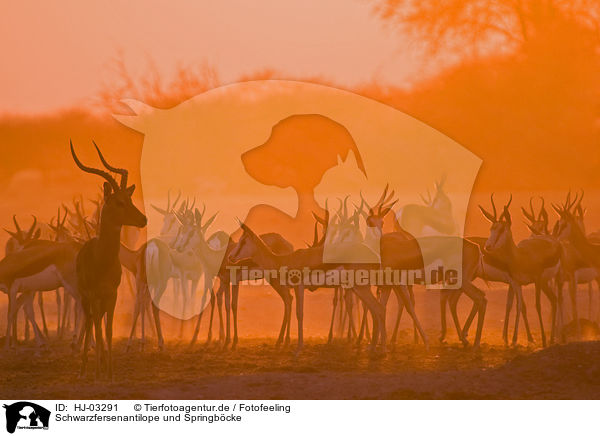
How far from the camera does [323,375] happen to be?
498 inches

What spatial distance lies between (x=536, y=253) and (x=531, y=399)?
4.46 metres

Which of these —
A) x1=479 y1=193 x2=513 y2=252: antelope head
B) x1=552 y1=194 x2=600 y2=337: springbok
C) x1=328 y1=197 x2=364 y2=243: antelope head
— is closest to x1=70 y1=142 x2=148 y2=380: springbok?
x1=328 y1=197 x2=364 y2=243: antelope head

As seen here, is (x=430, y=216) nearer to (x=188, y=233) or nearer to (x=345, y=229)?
(x=345, y=229)

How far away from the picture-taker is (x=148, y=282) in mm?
15359

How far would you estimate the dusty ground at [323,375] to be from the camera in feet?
38.3

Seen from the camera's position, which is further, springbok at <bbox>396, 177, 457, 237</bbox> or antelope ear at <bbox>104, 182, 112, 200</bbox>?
springbok at <bbox>396, 177, 457, 237</bbox>

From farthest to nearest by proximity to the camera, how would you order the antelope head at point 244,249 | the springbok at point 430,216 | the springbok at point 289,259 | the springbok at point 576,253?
1. the springbok at point 430,216
2. the springbok at point 576,253
3. the antelope head at point 244,249
4. the springbok at point 289,259

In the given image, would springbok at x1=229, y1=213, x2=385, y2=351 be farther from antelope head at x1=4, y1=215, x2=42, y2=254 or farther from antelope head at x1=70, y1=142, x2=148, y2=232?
antelope head at x1=4, y1=215, x2=42, y2=254

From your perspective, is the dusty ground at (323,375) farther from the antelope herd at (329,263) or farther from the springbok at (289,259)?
the springbok at (289,259)

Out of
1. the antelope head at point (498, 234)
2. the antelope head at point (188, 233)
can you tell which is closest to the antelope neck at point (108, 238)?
the antelope head at point (188, 233)
